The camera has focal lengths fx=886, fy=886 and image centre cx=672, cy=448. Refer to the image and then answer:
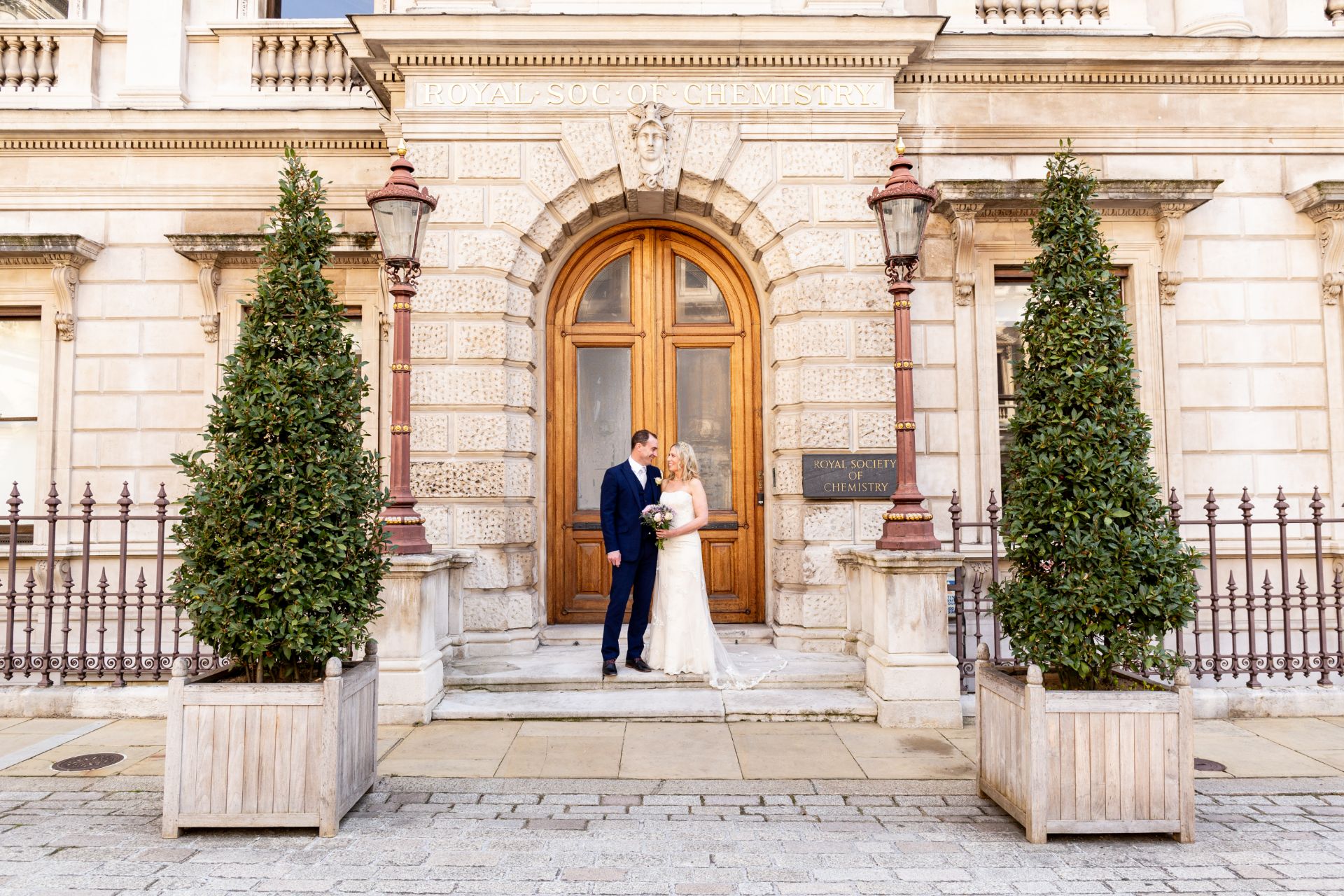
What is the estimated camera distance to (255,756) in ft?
15.5

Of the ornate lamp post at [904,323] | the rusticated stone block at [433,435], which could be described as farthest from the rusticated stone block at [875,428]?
the rusticated stone block at [433,435]

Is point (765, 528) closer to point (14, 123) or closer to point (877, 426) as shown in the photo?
point (877, 426)

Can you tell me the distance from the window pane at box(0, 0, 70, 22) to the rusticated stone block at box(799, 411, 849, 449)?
1038cm

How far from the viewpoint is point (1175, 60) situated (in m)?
9.72

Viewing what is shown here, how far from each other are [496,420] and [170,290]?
4.74 meters

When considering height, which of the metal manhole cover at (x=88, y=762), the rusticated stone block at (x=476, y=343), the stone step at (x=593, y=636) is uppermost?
the rusticated stone block at (x=476, y=343)

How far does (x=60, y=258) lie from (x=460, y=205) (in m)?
4.99

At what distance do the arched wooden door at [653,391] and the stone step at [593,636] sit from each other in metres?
0.24

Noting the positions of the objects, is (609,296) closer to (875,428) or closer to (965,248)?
(875,428)

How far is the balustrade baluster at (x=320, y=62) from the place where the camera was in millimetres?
10633

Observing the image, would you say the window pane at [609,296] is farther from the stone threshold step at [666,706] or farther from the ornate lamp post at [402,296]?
the stone threshold step at [666,706]

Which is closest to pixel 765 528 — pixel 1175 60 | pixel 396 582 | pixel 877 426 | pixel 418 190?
pixel 877 426

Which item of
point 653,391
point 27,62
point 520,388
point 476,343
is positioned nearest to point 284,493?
point 476,343

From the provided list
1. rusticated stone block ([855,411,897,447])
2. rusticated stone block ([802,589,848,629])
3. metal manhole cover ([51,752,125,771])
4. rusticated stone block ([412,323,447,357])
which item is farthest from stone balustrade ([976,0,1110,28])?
metal manhole cover ([51,752,125,771])
